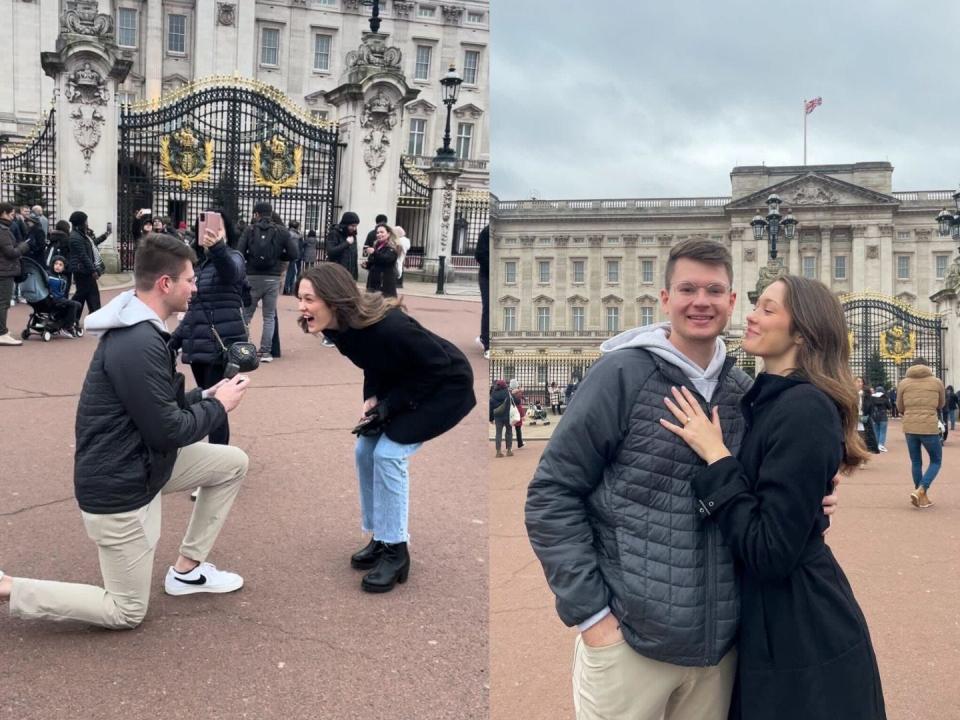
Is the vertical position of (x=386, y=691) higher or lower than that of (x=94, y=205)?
lower

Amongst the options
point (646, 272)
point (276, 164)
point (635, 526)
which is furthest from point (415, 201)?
point (635, 526)

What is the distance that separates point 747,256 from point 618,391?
32.5m

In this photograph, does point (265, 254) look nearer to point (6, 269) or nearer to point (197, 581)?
point (6, 269)

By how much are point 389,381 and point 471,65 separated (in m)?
41.0

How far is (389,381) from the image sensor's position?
135 inches

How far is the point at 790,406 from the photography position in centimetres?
173

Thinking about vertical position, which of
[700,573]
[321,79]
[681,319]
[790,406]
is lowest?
[700,573]

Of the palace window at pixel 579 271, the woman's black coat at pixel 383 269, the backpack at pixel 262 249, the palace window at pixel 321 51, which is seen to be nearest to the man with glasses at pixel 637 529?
the palace window at pixel 579 271

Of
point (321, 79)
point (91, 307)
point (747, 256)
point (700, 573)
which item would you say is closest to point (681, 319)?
point (700, 573)

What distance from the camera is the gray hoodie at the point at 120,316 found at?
9.57 ft

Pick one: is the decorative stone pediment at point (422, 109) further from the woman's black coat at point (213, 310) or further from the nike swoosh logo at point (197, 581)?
the nike swoosh logo at point (197, 581)

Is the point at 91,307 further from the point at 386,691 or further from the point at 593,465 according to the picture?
the point at 593,465

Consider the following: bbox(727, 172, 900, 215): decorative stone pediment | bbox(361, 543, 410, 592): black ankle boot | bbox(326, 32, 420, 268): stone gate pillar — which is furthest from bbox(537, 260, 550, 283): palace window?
bbox(727, 172, 900, 215): decorative stone pediment

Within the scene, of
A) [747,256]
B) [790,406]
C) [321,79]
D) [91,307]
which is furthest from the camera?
[321,79]
